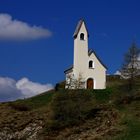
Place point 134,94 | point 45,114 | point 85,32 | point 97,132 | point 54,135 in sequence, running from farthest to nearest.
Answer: point 85,32, point 134,94, point 45,114, point 54,135, point 97,132

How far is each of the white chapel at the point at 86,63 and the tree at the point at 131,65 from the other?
1490cm

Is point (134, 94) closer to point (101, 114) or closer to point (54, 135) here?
point (101, 114)

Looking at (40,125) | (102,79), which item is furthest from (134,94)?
(102,79)

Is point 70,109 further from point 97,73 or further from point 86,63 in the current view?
point 97,73

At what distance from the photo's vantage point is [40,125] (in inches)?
1553

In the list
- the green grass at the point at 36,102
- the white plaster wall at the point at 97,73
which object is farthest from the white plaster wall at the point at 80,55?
the green grass at the point at 36,102

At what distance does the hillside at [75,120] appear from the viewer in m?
34.7

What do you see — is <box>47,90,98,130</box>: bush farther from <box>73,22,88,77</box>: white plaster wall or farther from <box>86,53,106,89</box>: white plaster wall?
<box>86,53,106,89</box>: white plaster wall

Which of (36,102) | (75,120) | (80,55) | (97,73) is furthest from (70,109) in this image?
(97,73)

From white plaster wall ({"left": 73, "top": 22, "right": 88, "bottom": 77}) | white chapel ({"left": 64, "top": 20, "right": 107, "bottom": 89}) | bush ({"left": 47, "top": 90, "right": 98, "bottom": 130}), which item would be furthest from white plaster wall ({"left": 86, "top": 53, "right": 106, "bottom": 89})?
bush ({"left": 47, "top": 90, "right": 98, "bottom": 130})

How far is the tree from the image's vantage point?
53.9 metres

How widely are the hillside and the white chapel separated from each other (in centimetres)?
2508

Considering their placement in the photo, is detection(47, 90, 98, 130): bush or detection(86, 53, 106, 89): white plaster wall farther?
detection(86, 53, 106, 89): white plaster wall

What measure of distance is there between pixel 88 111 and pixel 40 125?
13.2 feet
